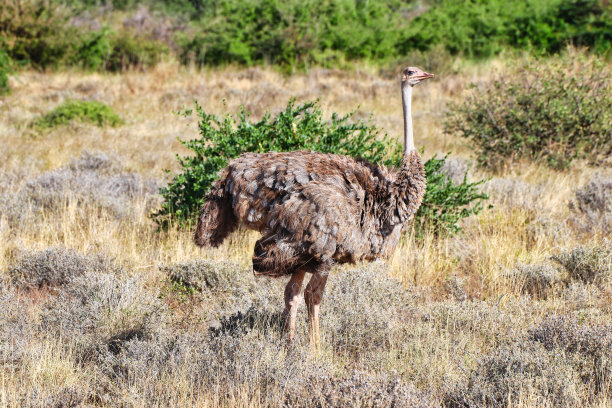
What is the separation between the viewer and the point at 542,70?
938cm

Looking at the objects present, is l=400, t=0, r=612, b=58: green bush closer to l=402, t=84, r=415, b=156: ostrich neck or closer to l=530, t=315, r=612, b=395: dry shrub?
l=402, t=84, r=415, b=156: ostrich neck

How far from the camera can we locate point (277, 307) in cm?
521

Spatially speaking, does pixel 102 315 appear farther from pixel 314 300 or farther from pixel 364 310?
pixel 364 310

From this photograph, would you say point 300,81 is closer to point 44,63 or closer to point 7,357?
point 44,63

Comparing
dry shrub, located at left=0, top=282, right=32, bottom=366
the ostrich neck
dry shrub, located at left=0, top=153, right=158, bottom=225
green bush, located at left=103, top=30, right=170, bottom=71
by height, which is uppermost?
green bush, located at left=103, top=30, right=170, bottom=71

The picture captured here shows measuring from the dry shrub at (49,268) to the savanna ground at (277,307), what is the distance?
2 cm

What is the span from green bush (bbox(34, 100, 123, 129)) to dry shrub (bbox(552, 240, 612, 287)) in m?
8.69

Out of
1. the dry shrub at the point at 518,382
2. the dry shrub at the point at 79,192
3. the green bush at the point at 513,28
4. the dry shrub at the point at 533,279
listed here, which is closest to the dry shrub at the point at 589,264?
the dry shrub at the point at 533,279

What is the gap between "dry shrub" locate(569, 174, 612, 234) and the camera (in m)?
6.88

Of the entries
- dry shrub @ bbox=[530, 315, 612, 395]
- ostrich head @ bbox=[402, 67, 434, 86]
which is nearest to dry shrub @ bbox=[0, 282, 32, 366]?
ostrich head @ bbox=[402, 67, 434, 86]

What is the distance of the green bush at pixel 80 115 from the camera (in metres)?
11.8

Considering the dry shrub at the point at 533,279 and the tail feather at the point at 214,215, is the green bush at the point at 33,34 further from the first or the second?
the dry shrub at the point at 533,279

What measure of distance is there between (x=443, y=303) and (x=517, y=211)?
2.42 m

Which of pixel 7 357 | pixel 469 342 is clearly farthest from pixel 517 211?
pixel 7 357
